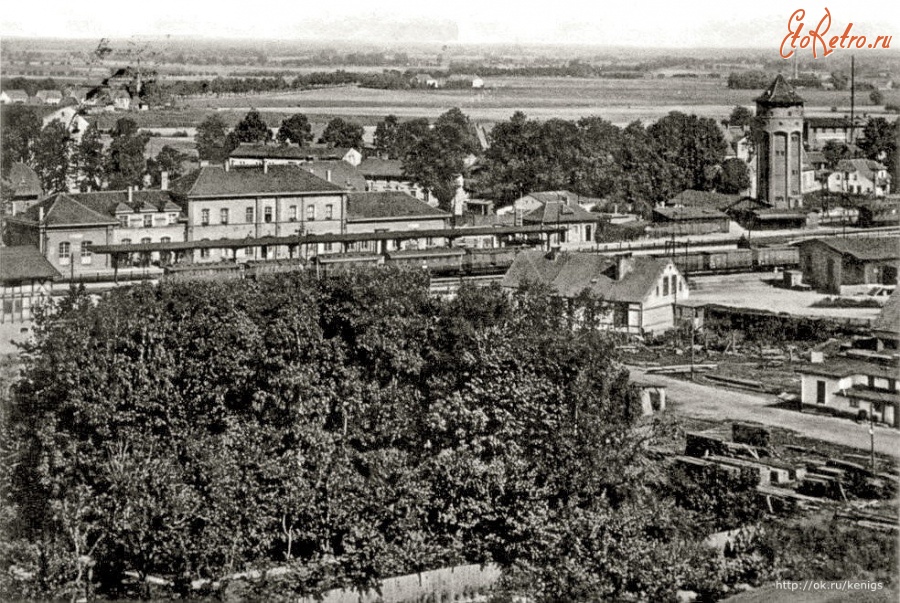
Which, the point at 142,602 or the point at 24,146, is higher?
the point at 24,146

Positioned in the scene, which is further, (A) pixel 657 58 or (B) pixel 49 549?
(A) pixel 657 58

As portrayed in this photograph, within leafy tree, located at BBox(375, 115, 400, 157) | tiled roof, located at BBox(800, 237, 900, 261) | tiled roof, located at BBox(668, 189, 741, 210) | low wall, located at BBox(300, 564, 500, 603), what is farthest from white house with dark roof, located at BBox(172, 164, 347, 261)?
low wall, located at BBox(300, 564, 500, 603)

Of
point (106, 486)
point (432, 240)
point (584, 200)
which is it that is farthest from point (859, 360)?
point (584, 200)

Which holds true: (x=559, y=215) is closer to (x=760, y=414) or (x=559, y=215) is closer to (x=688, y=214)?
(x=688, y=214)

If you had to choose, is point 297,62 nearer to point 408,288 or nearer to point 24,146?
point 24,146

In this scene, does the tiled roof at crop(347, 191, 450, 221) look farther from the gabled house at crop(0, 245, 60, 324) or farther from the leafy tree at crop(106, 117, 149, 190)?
the gabled house at crop(0, 245, 60, 324)

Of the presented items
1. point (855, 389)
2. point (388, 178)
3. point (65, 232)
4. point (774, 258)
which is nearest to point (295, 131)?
point (388, 178)

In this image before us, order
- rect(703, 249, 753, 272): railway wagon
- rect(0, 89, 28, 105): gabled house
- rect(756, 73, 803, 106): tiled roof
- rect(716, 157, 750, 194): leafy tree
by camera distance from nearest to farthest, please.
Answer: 1. rect(703, 249, 753, 272): railway wagon
2. rect(756, 73, 803, 106): tiled roof
3. rect(716, 157, 750, 194): leafy tree
4. rect(0, 89, 28, 105): gabled house
